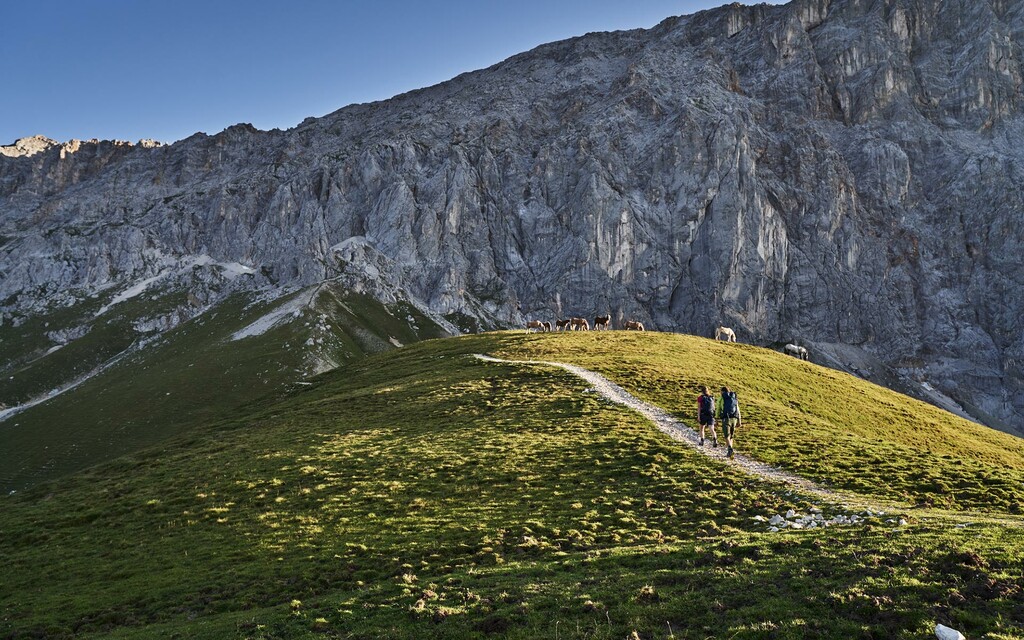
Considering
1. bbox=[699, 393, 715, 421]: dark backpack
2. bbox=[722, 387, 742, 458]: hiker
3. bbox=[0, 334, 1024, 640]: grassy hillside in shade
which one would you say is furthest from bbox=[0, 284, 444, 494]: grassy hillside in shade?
bbox=[722, 387, 742, 458]: hiker

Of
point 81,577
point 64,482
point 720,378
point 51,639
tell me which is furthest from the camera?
point 720,378

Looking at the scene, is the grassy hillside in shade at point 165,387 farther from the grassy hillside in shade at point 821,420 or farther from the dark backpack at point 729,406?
the dark backpack at point 729,406

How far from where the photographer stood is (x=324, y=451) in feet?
139

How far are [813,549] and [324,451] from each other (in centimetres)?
3242

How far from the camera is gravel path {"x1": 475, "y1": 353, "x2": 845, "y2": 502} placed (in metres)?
30.1

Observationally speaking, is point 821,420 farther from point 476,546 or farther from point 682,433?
point 476,546

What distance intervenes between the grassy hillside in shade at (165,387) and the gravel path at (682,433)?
51.9 m

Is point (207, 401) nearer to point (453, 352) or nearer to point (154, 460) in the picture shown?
point (453, 352)

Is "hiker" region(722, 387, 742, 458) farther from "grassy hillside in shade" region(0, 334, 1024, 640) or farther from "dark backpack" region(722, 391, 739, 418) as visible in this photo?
"grassy hillside in shade" region(0, 334, 1024, 640)

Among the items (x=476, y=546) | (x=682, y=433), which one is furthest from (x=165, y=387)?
(x=476, y=546)

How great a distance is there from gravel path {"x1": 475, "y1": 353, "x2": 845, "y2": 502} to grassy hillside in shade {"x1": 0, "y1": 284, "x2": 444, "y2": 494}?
51.9m

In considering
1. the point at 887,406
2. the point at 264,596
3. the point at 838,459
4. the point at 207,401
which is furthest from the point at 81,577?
the point at 207,401

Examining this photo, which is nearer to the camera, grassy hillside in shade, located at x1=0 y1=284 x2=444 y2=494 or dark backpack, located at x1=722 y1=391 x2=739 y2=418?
dark backpack, located at x1=722 y1=391 x2=739 y2=418

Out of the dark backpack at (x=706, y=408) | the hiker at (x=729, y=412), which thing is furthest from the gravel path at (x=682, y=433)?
the dark backpack at (x=706, y=408)
